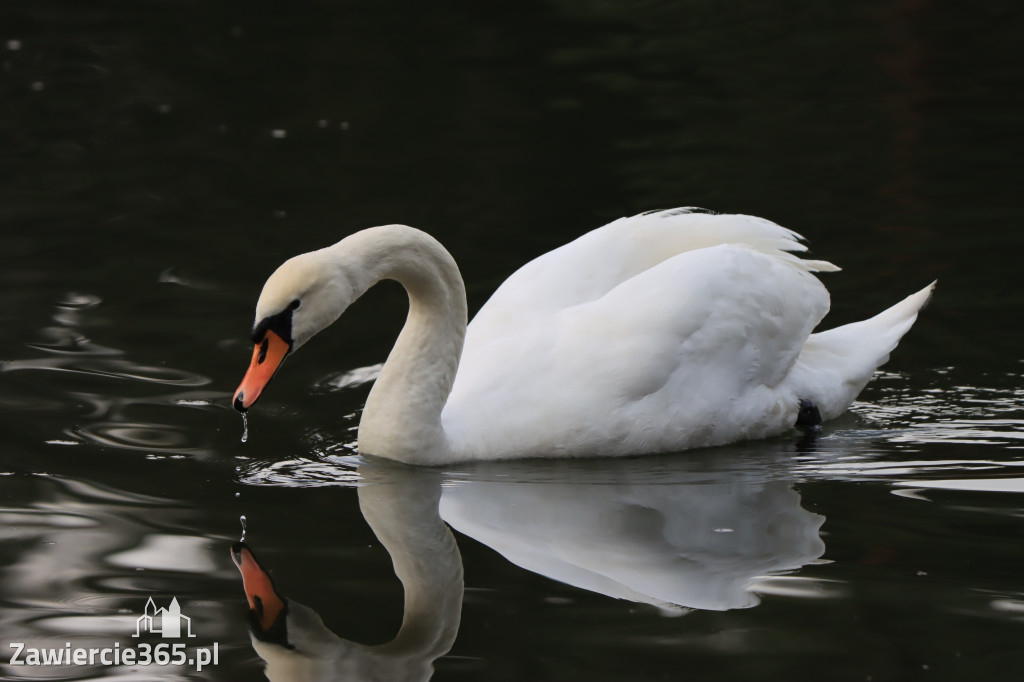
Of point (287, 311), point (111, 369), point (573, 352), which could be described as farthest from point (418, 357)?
point (111, 369)

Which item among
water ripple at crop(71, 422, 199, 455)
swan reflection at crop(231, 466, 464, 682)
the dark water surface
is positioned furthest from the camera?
water ripple at crop(71, 422, 199, 455)

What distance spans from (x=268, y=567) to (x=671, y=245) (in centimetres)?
305

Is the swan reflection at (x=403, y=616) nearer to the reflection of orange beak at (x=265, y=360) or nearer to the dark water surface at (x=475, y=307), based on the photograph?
the dark water surface at (x=475, y=307)

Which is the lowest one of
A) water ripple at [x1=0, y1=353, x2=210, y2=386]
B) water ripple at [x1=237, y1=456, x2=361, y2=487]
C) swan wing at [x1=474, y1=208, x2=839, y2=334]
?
water ripple at [x1=237, y1=456, x2=361, y2=487]

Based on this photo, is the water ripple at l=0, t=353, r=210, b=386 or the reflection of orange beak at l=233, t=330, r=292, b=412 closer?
the reflection of orange beak at l=233, t=330, r=292, b=412

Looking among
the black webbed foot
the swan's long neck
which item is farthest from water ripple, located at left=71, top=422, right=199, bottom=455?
the black webbed foot

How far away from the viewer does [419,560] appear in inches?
229

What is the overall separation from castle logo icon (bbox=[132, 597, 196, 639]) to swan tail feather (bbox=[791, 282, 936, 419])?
141 inches

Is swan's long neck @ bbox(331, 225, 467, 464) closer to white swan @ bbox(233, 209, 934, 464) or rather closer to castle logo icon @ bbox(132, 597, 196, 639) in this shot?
white swan @ bbox(233, 209, 934, 464)

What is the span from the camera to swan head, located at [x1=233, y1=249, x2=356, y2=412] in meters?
6.31

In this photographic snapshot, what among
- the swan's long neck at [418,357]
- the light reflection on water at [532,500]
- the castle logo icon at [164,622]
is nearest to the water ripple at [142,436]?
the light reflection on water at [532,500]

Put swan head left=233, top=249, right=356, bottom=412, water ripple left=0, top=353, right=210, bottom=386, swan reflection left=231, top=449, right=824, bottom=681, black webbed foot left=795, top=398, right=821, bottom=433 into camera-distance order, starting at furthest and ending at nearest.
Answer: water ripple left=0, top=353, right=210, bottom=386 < black webbed foot left=795, top=398, right=821, bottom=433 < swan head left=233, top=249, right=356, bottom=412 < swan reflection left=231, top=449, right=824, bottom=681

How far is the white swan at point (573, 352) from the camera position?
22.6 ft

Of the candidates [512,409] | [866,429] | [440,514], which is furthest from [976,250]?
[440,514]
